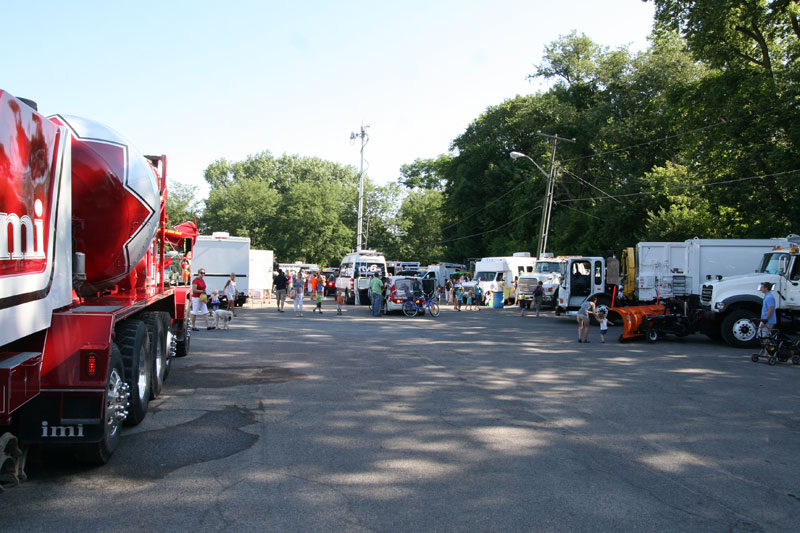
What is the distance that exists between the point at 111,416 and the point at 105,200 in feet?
7.74

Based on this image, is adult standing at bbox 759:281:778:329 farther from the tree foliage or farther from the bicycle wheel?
the bicycle wheel

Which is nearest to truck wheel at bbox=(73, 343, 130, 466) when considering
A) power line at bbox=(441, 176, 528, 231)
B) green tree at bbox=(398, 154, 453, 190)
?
power line at bbox=(441, 176, 528, 231)

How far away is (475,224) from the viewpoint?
57.2 metres

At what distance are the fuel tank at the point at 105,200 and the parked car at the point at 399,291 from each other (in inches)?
774

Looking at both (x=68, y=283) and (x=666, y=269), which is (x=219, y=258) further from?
(x=68, y=283)

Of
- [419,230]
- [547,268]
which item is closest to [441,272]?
[547,268]

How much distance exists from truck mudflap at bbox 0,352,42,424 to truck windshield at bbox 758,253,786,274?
17423 mm

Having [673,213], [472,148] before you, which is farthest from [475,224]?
[673,213]

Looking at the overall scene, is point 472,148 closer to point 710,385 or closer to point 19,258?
point 710,385

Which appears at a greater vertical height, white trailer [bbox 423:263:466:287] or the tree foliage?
the tree foliage

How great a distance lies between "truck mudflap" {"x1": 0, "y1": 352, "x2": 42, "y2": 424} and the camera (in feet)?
13.8

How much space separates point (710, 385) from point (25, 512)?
9.89 m

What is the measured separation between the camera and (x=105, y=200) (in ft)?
22.8

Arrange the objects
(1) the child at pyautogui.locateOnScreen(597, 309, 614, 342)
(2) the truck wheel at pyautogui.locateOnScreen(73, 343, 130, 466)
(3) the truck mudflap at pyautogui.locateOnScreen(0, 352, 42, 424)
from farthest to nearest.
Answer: (1) the child at pyautogui.locateOnScreen(597, 309, 614, 342), (2) the truck wheel at pyautogui.locateOnScreen(73, 343, 130, 466), (3) the truck mudflap at pyautogui.locateOnScreen(0, 352, 42, 424)
